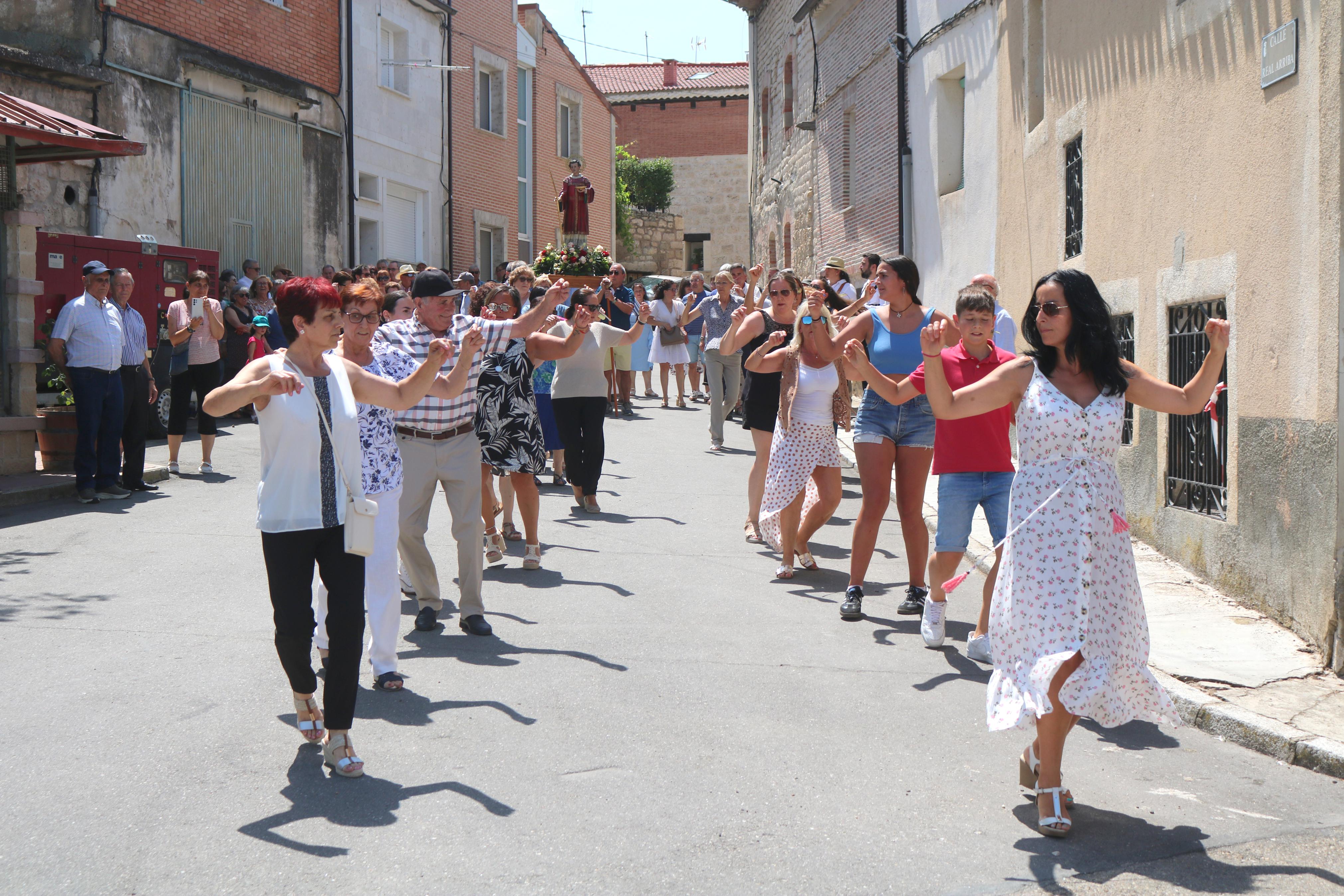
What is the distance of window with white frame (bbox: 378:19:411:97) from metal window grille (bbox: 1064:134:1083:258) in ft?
52.7

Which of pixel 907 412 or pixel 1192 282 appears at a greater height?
pixel 1192 282

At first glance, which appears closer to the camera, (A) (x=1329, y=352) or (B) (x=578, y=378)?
(A) (x=1329, y=352)

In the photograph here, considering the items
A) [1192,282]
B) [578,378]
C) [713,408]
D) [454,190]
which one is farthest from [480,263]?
[1192,282]

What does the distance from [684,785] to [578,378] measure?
6.31m

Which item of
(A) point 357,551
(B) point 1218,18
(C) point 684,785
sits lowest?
(C) point 684,785

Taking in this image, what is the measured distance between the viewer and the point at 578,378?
10547 mm

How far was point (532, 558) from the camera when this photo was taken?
334 inches

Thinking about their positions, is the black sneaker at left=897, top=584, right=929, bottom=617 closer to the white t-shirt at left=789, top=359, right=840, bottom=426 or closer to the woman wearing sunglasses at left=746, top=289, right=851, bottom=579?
the woman wearing sunglasses at left=746, top=289, right=851, bottom=579

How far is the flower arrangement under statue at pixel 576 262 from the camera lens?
814 inches

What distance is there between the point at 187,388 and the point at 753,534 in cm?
644

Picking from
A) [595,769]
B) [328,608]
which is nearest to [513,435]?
[328,608]

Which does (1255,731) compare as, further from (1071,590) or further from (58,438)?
(58,438)

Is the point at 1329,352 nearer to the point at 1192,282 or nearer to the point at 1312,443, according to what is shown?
the point at 1312,443

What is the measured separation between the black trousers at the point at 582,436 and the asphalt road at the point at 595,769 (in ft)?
8.84
